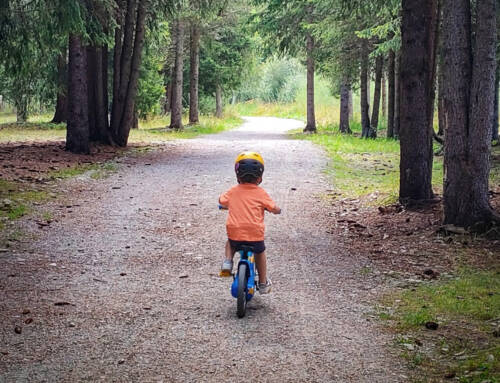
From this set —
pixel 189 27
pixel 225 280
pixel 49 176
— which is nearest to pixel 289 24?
pixel 189 27

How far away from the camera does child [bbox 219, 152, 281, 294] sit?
5.82 m

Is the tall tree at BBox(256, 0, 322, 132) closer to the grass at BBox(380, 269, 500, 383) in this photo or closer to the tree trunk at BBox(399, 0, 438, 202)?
the tree trunk at BBox(399, 0, 438, 202)

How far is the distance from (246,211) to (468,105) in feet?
14.0

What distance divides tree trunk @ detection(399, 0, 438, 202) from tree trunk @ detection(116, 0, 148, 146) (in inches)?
463

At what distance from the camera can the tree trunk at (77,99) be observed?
16.3 m

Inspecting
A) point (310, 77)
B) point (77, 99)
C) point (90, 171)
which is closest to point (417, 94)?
point (90, 171)

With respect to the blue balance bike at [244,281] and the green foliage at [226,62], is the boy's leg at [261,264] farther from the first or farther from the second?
the green foliage at [226,62]

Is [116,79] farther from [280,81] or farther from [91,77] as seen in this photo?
[280,81]

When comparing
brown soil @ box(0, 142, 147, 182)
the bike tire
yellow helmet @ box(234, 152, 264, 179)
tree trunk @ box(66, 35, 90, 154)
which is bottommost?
the bike tire

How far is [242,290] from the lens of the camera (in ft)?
18.4

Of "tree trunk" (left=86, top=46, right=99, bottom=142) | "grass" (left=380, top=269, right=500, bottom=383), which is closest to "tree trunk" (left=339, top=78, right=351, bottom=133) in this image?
"tree trunk" (left=86, top=46, right=99, bottom=142)

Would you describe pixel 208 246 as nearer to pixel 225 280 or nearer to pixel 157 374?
pixel 225 280

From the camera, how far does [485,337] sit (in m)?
5.32

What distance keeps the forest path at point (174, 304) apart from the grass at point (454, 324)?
0.27 m
